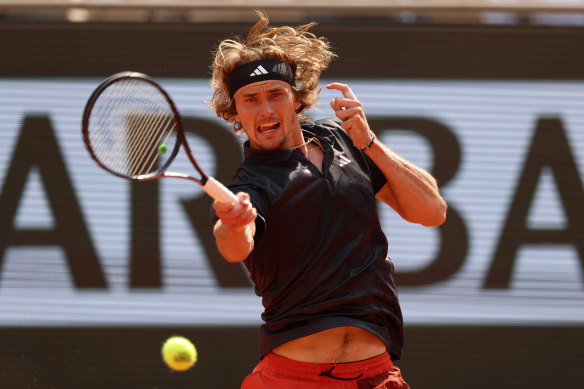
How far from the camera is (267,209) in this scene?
257 centimetres

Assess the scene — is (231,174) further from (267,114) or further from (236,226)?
(236,226)

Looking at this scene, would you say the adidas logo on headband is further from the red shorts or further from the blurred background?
the blurred background

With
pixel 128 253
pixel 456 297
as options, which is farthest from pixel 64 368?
pixel 456 297

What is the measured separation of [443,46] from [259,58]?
2576 mm

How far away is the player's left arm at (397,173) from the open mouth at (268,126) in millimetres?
215

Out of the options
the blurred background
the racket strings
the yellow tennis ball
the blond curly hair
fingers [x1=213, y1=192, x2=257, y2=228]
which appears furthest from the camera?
the blurred background

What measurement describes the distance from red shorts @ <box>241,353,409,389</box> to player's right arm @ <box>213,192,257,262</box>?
482mm

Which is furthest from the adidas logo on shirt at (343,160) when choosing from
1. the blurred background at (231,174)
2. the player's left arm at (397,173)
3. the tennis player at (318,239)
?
the blurred background at (231,174)

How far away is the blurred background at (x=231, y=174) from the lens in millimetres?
4926

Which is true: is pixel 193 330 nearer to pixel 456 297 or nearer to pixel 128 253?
pixel 128 253

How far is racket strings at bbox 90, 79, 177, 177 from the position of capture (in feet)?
7.98

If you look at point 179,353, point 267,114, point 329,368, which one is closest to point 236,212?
point 267,114

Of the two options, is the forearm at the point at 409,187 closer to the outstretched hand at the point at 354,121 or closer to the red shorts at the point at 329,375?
the outstretched hand at the point at 354,121

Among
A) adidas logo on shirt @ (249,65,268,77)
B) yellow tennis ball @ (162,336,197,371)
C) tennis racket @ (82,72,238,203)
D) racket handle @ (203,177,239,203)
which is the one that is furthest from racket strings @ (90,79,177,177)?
yellow tennis ball @ (162,336,197,371)
